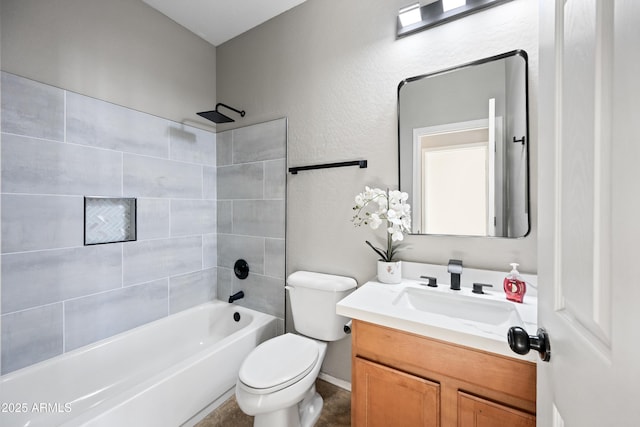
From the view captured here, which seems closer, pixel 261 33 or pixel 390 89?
pixel 390 89

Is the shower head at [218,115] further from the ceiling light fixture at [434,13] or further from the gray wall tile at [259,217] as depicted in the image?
the ceiling light fixture at [434,13]

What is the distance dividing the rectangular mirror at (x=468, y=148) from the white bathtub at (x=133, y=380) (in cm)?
139

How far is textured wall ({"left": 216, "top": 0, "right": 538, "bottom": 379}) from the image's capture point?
1276 mm

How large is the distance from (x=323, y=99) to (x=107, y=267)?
5.85ft

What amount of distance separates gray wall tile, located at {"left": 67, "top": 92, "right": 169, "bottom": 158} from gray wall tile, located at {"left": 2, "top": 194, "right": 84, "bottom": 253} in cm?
38

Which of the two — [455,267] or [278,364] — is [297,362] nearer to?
[278,364]

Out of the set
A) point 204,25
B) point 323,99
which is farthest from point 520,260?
point 204,25

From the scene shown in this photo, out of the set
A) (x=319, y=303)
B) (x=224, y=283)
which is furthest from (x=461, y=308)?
(x=224, y=283)

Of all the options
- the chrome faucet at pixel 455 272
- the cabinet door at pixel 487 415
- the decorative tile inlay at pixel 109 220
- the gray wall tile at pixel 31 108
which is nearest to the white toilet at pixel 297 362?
the chrome faucet at pixel 455 272

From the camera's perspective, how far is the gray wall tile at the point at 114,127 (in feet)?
4.97

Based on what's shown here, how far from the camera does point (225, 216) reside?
7.48ft

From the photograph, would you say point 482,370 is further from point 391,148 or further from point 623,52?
point 391,148

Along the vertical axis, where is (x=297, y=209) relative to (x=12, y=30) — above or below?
below

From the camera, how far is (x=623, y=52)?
325 millimetres
